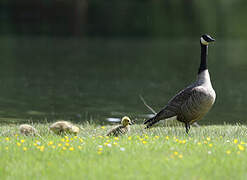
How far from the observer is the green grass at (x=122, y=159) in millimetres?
7285

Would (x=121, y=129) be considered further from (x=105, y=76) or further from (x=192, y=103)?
(x=105, y=76)

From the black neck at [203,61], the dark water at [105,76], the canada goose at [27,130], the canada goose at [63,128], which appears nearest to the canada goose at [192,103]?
the black neck at [203,61]

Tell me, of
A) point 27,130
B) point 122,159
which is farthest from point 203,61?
point 122,159

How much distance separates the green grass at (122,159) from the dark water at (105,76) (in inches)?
243

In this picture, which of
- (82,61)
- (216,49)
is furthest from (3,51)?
(216,49)

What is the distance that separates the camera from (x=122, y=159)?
7.93m

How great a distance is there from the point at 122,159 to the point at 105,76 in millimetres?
22117

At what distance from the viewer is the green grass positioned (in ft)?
23.9

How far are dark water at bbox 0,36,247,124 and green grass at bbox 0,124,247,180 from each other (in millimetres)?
6182

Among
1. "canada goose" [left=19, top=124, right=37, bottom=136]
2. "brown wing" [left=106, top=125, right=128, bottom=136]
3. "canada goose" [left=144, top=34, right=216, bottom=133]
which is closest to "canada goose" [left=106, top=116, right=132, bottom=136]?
"brown wing" [left=106, top=125, right=128, bottom=136]

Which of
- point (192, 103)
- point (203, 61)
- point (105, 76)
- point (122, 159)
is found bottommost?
point (105, 76)

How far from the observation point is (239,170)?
24.4 ft

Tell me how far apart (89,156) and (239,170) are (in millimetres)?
2342

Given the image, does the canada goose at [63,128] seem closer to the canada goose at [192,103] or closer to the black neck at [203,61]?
the canada goose at [192,103]
